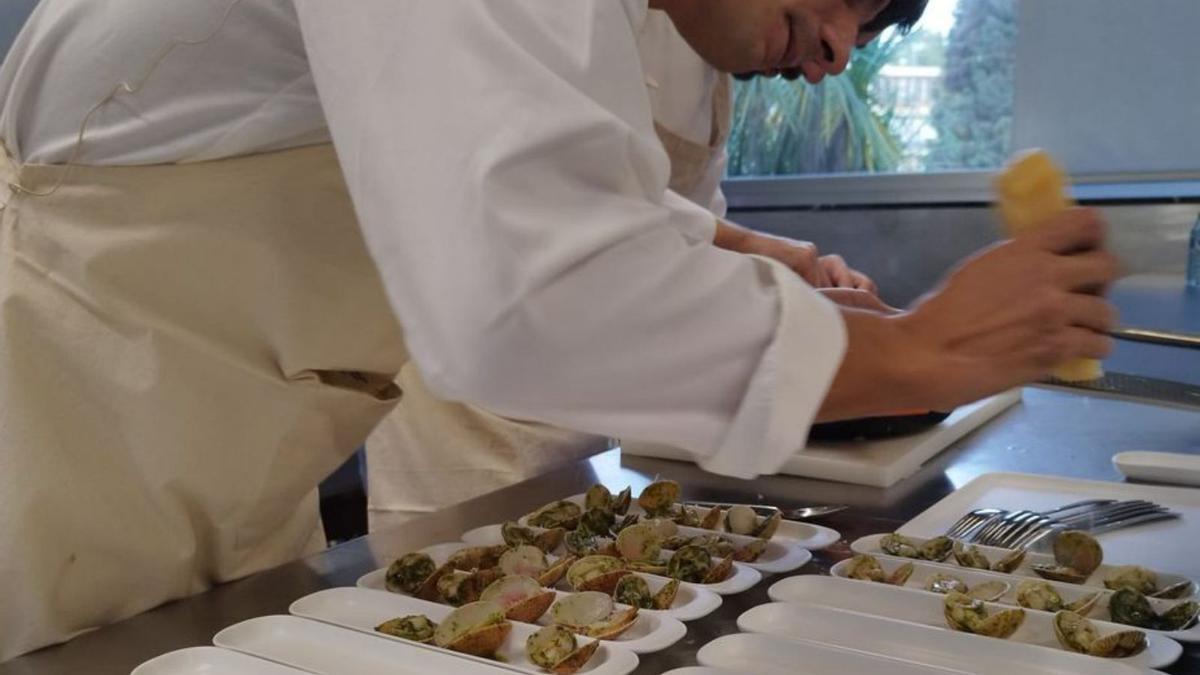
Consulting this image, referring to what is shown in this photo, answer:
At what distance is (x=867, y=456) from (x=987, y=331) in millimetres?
620

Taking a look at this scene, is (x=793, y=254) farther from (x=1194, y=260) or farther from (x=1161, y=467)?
(x=1194, y=260)

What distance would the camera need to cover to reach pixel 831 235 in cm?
282

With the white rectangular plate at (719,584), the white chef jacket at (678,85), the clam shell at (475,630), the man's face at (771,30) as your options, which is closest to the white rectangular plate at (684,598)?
the white rectangular plate at (719,584)

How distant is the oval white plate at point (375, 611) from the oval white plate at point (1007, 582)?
0.17m

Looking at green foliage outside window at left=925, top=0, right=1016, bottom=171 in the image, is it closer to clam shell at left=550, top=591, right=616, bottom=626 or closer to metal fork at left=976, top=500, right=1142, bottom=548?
metal fork at left=976, top=500, right=1142, bottom=548

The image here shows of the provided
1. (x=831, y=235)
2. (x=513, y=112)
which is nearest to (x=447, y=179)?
(x=513, y=112)

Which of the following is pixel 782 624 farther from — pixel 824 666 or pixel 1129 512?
pixel 1129 512

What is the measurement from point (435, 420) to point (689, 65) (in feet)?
1.92

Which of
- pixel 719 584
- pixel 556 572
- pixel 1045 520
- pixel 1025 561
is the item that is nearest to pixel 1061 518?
pixel 1045 520

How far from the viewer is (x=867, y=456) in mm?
1275

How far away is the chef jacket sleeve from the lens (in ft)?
1.83

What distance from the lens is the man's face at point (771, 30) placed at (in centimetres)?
83

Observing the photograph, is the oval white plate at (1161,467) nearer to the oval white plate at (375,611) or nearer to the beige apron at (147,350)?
the oval white plate at (375,611)

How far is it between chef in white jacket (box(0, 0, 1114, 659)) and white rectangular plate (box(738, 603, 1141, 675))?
0.60 ft
